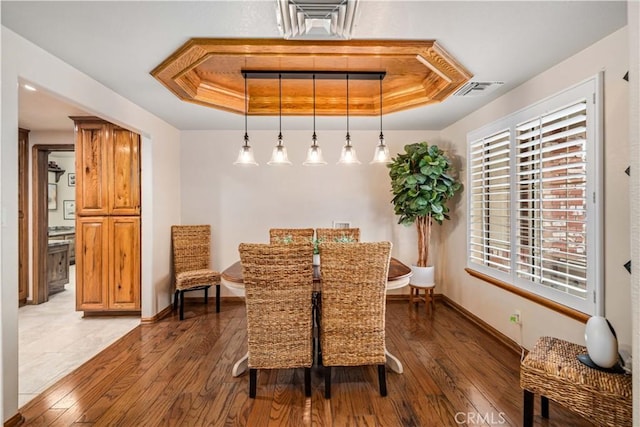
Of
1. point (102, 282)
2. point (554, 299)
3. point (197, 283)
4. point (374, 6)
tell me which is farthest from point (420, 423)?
point (102, 282)

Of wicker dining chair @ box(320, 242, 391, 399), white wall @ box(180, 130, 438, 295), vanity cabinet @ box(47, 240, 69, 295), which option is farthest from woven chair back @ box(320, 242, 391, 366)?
vanity cabinet @ box(47, 240, 69, 295)

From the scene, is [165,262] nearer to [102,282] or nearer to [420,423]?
[102,282]

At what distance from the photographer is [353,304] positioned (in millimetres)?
2102

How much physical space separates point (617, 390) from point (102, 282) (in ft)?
15.4

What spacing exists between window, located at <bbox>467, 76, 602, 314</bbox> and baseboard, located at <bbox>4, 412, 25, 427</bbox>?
12.3 feet

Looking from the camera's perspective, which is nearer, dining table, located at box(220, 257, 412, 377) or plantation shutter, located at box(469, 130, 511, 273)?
dining table, located at box(220, 257, 412, 377)

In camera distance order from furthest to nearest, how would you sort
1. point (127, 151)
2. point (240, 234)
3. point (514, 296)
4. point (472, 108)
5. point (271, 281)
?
point (240, 234)
point (127, 151)
point (472, 108)
point (514, 296)
point (271, 281)

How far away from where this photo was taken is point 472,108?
3.40 metres

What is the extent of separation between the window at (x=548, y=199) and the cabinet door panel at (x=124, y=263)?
4063 mm

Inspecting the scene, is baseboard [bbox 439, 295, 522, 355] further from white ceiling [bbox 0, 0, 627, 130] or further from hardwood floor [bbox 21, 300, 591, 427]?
white ceiling [bbox 0, 0, 627, 130]

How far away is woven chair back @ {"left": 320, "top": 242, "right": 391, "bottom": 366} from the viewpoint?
6.70 ft

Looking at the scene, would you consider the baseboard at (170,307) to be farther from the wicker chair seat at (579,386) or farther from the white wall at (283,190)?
the wicker chair seat at (579,386)

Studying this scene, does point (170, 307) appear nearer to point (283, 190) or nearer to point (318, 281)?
point (283, 190)

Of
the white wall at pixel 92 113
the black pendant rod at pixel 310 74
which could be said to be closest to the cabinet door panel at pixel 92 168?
the white wall at pixel 92 113
